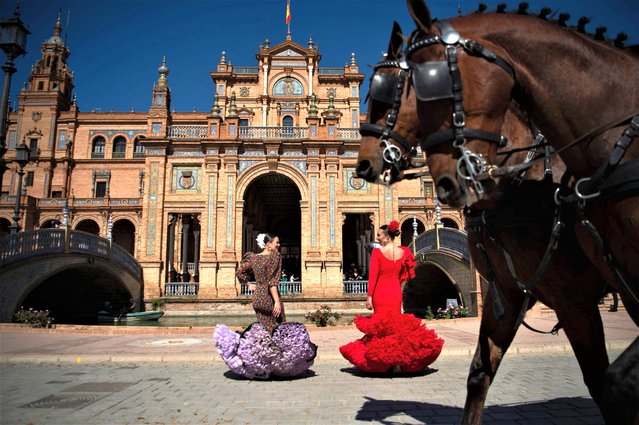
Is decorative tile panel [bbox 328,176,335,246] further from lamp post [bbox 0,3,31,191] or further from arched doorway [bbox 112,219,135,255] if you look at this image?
arched doorway [bbox 112,219,135,255]

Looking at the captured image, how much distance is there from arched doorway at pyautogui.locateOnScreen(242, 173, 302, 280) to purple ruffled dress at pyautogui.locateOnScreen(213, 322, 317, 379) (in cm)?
2191

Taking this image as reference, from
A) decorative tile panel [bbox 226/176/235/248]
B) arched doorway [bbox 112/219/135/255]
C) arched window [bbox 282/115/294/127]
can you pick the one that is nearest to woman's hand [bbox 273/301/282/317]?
decorative tile panel [bbox 226/176/235/248]

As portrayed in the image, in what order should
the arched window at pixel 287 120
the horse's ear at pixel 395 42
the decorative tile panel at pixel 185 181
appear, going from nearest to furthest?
the horse's ear at pixel 395 42, the decorative tile panel at pixel 185 181, the arched window at pixel 287 120

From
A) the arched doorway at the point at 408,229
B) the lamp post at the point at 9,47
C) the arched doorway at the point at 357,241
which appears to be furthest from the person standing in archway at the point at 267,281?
the arched doorway at the point at 408,229

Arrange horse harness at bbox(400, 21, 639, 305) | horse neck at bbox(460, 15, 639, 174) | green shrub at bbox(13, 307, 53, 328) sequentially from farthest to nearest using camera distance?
green shrub at bbox(13, 307, 53, 328) → horse neck at bbox(460, 15, 639, 174) → horse harness at bbox(400, 21, 639, 305)

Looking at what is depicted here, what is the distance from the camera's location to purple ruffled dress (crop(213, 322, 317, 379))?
5.92m

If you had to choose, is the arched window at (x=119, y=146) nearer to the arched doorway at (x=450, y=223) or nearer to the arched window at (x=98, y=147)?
the arched window at (x=98, y=147)

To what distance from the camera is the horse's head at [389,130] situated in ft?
6.81

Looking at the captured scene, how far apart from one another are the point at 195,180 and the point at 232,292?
7217 mm

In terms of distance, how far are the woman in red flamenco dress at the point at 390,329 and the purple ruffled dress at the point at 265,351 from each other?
754mm

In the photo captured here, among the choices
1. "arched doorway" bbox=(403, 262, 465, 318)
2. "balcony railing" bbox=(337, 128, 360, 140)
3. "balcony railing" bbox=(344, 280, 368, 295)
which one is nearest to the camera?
"arched doorway" bbox=(403, 262, 465, 318)

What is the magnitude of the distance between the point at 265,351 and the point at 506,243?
4.14 meters

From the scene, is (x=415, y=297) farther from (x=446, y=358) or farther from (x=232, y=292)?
(x=446, y=358)

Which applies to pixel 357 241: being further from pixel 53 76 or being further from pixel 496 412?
pixel 53 76
